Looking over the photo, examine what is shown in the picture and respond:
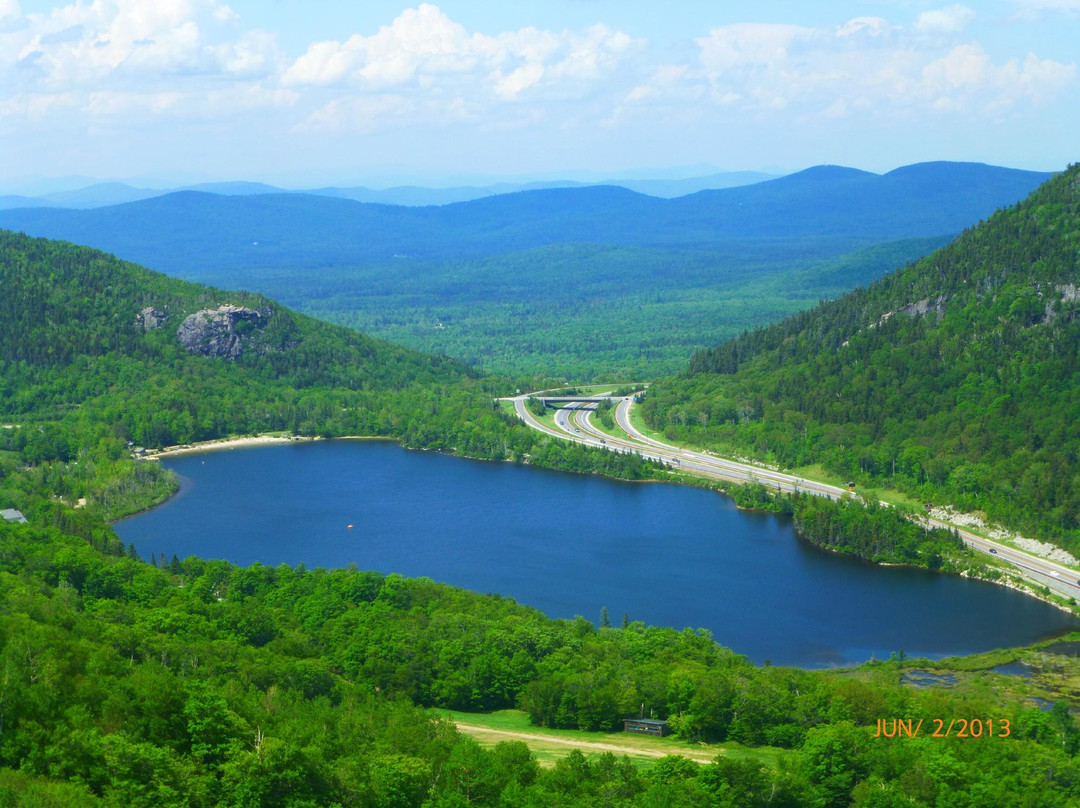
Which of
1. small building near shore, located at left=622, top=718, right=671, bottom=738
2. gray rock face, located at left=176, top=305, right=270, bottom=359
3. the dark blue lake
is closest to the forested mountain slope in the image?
the dark blue lake

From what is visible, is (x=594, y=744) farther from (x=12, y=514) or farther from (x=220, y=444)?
(x=220, y=444)

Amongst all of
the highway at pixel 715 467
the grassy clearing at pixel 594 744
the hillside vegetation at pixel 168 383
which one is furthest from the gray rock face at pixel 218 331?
the grassy clearing at pixel 594 744

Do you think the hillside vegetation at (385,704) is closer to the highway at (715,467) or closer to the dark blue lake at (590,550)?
the dark blue lake at (590,550)

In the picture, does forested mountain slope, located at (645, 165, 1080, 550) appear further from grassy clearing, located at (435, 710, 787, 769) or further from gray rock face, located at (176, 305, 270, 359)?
gray rock face, located at (176, 305, 270, 359)

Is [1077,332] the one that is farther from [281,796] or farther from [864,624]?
[281,796]

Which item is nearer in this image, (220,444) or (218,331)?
(220,444)

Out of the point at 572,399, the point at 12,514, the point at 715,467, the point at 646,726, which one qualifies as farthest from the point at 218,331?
the point at 646,726
